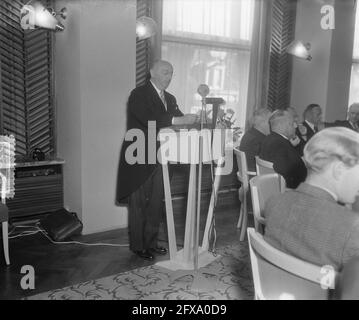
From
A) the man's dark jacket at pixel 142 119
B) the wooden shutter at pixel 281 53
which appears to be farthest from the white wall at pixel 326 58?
the man's dark jacket at pixel 142 119

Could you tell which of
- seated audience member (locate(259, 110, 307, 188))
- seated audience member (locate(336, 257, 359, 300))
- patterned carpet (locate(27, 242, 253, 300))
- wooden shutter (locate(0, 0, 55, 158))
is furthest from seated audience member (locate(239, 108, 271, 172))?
seated audience member (locate(336, 257, 359, 300))

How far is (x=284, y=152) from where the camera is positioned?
3.06m

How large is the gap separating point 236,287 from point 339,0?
14.7 ft

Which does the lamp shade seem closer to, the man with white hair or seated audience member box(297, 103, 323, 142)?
seated audience member box(297, 103, 323, 142)

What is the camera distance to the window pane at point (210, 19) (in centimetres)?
490

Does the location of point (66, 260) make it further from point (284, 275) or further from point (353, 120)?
point (353, 120)

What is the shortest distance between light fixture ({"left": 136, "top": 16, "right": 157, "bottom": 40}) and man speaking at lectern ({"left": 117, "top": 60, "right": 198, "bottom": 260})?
135 centimetres

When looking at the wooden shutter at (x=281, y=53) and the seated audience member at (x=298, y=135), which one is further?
the wooden shutter at (x=281, y=53)

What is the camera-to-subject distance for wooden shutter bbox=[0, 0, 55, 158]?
388 centimetres

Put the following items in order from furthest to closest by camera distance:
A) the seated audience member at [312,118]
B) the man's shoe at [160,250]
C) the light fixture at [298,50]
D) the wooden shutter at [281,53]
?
the wooden shutter at [281,53] < the light fixture at [298,50] < the seated audience member at [312,118] < the man's shoe at [160,250]

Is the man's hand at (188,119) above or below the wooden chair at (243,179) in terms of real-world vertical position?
above

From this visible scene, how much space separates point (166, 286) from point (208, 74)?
10.3 ft

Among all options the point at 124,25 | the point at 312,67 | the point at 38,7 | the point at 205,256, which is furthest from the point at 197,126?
the point at 312,67

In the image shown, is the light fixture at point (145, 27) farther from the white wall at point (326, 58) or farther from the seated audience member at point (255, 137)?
the white wall at point (326, 58)
